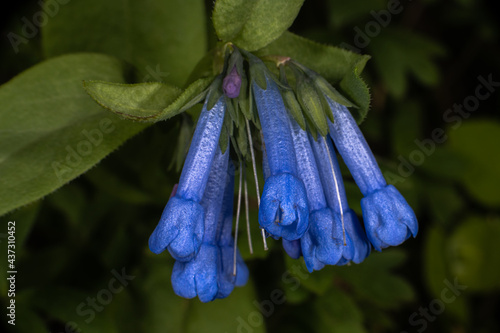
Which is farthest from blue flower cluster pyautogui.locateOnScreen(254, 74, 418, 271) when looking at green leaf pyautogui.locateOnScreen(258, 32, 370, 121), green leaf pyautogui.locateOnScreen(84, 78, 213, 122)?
green leaf pyautogui.locateOnScreen(84, 78, 213, 122)

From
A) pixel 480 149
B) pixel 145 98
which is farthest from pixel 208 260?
pixel 480 149

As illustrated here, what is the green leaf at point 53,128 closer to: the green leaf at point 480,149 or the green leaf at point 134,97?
the green leaf at point 134,97

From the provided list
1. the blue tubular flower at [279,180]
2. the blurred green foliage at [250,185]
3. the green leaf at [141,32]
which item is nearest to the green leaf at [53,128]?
the blurred green foliage at [250,185]

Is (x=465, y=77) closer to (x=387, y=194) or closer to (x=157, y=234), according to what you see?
(x=387, y=194)

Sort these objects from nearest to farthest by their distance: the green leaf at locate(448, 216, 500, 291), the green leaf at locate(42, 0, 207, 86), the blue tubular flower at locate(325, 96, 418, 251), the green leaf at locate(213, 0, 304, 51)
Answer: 1. the blue tubular flower at locate(325, 96, 418, 251)
2. the green leaf at locate(213, 0, 304, 51)
3. the green leaf at locate(42, 0, 207, 86)
4. the green leaf at locate(448, 216, 500, 291)

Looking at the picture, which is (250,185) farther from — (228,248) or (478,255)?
(478,255)

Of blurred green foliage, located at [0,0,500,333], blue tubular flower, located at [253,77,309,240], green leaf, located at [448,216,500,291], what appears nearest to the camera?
blue tubular flower, located at [253,77,309,240]

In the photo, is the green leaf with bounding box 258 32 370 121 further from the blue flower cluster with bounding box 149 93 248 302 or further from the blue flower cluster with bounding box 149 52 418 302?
the blue flower cluster with bounding box 149 93 248 302
